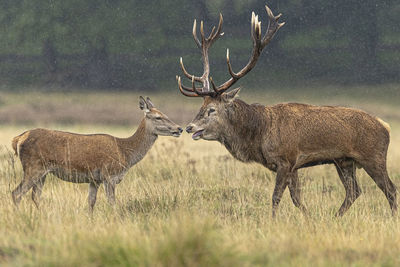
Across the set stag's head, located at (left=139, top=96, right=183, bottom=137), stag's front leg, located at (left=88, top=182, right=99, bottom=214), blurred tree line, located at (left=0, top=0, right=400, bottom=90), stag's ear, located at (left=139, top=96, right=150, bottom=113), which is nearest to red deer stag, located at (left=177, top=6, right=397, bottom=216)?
stag's head, located at (left=139, top=96, right=183, bottom=137)

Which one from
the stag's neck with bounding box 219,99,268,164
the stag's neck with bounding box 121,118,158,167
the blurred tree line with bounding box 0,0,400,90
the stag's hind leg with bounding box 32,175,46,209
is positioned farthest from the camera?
the blurred tree line with bounding box 0,0,400,90

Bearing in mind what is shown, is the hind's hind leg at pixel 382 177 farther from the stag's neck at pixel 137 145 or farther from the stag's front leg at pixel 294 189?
the stag's neck at pixel 137 145

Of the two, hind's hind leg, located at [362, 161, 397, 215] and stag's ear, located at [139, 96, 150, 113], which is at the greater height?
stag's ear, located at [139, 96, 150, 113]

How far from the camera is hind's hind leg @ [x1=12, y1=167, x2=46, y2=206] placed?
8.13 meters

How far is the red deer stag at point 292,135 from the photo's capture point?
27.2 feet

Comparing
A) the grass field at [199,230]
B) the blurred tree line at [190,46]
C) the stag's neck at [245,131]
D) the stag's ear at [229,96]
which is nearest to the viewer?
the grass field at [199,230]

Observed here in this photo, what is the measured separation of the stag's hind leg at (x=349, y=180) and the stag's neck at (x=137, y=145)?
7.90 ft

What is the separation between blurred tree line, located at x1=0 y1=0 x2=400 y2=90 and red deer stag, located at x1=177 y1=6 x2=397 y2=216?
3565 cm

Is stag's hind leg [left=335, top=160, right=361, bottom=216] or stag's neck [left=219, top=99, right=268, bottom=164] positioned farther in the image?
stag's hind leg [left=335, top=160, right=361, bottom=216]

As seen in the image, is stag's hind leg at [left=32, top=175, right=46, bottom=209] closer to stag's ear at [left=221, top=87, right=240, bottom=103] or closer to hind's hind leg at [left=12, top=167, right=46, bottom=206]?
hind's hind leg at [left=12, top=167, right=46, bottom=206]

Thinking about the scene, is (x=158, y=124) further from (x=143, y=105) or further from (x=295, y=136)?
(x=295, y=136)

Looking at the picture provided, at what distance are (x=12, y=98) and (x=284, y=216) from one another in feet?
122

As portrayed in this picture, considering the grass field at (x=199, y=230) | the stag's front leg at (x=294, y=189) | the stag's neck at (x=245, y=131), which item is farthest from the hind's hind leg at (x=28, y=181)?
the stag's front leg at (x=294, y=189)

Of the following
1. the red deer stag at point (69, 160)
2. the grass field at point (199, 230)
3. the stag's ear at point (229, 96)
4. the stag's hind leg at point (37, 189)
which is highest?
the stag's ear at point (229, 96)
